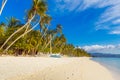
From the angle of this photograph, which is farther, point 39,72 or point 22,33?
point 22,33

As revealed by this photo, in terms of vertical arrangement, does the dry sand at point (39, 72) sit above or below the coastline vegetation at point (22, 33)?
below

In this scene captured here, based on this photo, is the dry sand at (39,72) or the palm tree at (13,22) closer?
the dry sand at (39,72)

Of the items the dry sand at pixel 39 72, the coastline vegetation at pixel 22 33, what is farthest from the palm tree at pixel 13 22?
the dry sand at pixel 39 72

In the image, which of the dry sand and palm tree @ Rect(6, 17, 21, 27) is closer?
the dry sand

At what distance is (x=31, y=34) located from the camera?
46.0 meters

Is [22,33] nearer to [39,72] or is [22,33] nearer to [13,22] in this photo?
[13,22]

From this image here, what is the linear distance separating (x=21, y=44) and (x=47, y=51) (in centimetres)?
2482

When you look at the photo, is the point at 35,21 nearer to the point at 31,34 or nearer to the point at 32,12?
the point at 32,12

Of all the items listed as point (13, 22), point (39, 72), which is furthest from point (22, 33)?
point (39, 72)

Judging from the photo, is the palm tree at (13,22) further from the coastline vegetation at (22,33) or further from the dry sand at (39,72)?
the dry sand at (39,72)

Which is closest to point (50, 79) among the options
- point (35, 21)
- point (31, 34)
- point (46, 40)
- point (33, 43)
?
point (35, 21)

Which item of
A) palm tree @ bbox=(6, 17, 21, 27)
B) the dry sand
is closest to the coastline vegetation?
palm tree @ bbox=(6, 17, 21, 27)

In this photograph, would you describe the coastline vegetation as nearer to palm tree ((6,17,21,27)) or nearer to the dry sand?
palm tree ((6,17,21,27))

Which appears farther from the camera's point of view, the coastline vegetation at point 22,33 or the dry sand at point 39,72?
the coastline vegetation at point 22,33
